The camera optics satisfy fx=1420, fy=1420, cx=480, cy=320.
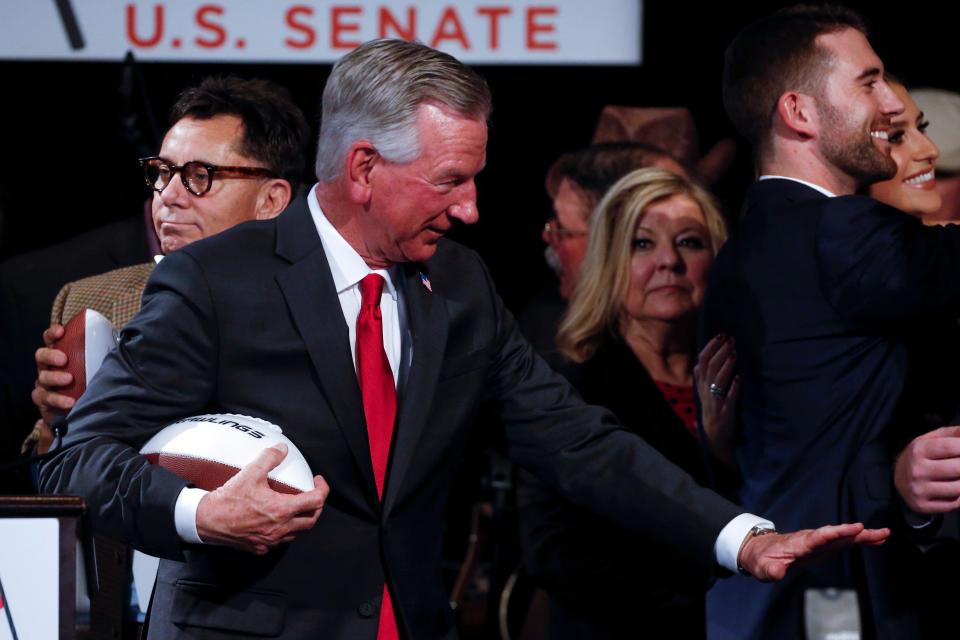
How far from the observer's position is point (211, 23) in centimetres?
471

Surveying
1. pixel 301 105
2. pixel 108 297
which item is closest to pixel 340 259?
pixel 108 297

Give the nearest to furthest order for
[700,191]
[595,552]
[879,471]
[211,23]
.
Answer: [879,471] → [595,552] → [700,191] → [211,23]

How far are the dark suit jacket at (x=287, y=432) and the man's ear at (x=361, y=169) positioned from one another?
10 centimetres

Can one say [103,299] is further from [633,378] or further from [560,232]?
[560,232]

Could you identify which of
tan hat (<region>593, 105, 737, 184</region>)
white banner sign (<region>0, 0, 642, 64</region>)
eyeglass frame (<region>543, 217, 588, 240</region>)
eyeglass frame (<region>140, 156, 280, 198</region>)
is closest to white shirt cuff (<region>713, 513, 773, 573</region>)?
eyeglass frame (<region>140, 156, 280, 198</region>)

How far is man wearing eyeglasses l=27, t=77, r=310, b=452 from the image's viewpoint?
3002 mm

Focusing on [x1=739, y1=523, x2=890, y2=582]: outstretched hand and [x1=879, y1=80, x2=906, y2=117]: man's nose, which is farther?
[x1=879, y1=80, x2=906, y2=117]: man's nose

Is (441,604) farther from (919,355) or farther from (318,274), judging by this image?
(919,355)

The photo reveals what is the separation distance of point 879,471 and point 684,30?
2342mm

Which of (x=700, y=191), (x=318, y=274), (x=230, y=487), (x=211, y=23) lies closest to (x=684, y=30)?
(x=700, y=191)

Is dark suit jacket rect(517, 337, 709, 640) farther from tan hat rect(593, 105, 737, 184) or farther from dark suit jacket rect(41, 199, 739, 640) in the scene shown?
tan hat rect(593, 105, 737, 184)

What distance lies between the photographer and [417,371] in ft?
7.79

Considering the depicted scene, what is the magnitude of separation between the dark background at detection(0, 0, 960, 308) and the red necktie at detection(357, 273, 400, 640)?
264 centimetres

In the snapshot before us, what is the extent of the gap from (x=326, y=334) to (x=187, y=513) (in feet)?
1.27
